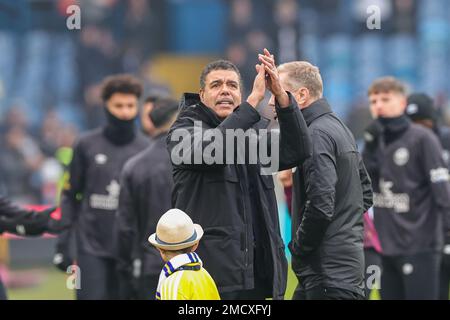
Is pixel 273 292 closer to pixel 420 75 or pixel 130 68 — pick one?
pixel 130 68

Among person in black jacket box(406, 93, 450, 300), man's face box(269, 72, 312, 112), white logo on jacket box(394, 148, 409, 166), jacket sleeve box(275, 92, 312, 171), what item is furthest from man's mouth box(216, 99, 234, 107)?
person in black jacket box(406, 93, 450, 300)

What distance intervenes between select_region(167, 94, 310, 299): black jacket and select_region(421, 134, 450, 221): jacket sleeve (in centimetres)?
270

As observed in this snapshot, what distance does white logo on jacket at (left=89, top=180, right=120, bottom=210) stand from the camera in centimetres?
955

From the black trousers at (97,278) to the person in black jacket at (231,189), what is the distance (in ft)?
9.47

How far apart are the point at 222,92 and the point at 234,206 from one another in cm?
66

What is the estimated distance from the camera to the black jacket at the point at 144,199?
859cm

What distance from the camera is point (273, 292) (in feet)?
21.7

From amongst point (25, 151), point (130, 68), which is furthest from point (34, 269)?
point (130, 68)

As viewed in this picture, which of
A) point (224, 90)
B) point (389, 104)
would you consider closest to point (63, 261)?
point (389, 104)

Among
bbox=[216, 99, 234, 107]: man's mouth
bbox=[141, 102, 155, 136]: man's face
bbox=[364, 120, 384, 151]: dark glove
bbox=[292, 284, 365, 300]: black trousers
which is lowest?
bbox=[292, 284, 365, 300]: black trousers

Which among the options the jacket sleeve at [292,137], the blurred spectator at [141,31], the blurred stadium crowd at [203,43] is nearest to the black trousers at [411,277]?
the jacket sleeve at [292,137]

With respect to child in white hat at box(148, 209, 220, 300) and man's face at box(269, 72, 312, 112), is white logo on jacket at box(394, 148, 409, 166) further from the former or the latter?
child in white hat at box(148, 209, 220, 300)

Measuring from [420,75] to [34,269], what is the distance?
9538 millimetres

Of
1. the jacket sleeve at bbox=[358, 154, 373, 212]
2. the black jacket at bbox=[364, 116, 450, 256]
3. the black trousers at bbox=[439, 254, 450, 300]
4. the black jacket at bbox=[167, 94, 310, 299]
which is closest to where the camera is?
the black jacket at bbox=[167, 94, 310, 299]
